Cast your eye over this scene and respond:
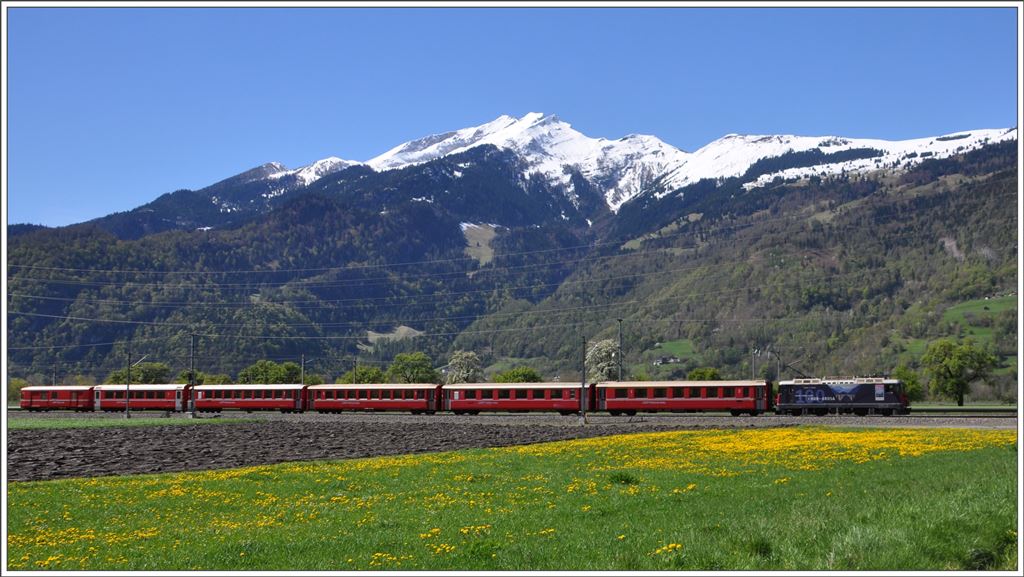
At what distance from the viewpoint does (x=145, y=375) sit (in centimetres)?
17075

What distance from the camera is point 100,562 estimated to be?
16.7 meters

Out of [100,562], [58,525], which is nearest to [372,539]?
[100,562]

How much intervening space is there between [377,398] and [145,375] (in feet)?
290

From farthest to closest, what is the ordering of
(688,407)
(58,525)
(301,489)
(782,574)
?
(688,407) → (301,489) → (58,525) → (782,574)

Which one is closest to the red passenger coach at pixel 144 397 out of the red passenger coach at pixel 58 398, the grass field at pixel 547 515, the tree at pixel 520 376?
the red passenger coach at pixel 58 398

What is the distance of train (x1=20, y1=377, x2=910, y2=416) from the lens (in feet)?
263

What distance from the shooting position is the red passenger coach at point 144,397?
107000 mm

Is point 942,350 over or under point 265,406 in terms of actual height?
over

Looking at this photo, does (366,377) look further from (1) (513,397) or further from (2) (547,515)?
(2) (547,515)

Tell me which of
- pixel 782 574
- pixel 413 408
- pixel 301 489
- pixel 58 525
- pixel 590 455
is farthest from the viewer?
pixel 413 408

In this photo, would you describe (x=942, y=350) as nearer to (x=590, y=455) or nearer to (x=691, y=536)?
(x=590, y=455)

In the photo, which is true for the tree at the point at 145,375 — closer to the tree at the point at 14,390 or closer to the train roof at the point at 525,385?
the tree at the point at 14,390

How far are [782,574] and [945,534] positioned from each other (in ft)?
14.0

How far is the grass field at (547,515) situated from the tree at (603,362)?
103m
